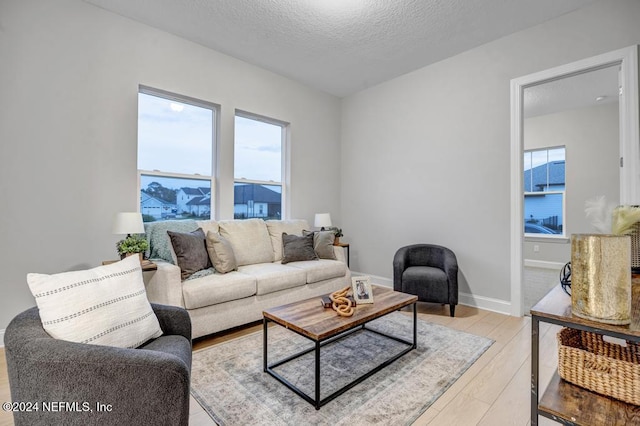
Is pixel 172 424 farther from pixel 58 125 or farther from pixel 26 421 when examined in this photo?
pixel 58 125

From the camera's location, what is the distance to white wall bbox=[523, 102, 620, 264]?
512 centimetres

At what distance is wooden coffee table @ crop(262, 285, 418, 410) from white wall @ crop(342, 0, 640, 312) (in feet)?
5.51

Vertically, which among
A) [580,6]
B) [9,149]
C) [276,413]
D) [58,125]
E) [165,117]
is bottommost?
[276,413]

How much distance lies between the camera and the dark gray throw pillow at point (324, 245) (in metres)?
3.75

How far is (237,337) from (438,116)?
3.51 m

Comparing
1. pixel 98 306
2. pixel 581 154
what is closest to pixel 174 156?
pixel 98 306

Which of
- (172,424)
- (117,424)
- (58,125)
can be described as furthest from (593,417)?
(58,125)

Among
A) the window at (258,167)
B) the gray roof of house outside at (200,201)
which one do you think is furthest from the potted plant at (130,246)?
the window at (258,167)

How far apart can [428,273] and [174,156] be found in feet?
10.4

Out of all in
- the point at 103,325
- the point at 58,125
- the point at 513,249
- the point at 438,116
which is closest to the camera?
the point at 103,325

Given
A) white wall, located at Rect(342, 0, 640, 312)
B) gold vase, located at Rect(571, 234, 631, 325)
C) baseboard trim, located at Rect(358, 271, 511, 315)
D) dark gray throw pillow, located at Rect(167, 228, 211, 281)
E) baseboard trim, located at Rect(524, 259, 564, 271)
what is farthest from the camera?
baseboard trim, located at Rect(524, 259, 564, 271)

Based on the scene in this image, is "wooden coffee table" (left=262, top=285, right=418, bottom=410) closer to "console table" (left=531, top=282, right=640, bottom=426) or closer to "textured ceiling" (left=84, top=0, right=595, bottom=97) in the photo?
"console table" (left=531, top=282, right=640, bottom=426)

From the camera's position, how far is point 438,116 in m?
3.85

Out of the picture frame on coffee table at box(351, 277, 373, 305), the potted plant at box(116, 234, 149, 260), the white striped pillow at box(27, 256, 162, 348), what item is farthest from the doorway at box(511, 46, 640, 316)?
the potted plant at box(116, 234, 149, 260)
